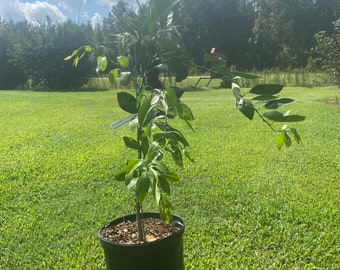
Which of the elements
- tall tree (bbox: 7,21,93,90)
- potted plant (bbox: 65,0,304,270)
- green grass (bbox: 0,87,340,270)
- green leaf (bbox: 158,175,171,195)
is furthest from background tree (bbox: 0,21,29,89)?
green leaf (bbox: 158,175,171,195)

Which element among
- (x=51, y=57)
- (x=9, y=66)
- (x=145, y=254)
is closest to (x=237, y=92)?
(x=145, y=254)

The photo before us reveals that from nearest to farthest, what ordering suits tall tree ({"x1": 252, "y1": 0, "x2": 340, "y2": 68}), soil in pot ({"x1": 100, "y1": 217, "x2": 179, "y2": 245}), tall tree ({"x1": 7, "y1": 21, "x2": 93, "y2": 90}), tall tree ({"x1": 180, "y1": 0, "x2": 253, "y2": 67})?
soil in pot ({"x1": 100, "y1": 217, "x2": 179, "y2": 245})
tall tree ({"x1": 7, "y1": 21, "x2": 93, "y2": 90})
tall tree ({"x1": 252, "y1": 0, "x2": 340, "y2": 68})
tall tree ({"x1": 180, "y1": 0, "x2": 253, "y2": 67})

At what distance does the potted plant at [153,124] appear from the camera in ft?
2.69

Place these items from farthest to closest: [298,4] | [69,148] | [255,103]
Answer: [298,4] → [69,148] → [255,103]

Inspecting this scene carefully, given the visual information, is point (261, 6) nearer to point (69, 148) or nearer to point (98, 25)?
point (98, 25)

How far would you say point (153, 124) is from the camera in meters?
1.07

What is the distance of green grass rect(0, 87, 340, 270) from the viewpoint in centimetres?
207

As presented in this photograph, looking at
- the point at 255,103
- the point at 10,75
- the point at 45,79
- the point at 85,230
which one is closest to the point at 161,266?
the point at 255,103

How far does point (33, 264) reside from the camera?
2029 mm

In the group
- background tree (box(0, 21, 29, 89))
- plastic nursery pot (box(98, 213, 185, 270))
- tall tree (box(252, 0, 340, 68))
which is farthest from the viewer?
tall tree (box(252, 0, 340, 68))

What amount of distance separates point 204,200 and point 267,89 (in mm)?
2031

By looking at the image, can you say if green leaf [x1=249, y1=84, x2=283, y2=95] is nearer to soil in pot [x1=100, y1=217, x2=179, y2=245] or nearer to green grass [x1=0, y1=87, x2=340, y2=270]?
soil in pot [x1=100, y1=217, x2=179, y2=245]

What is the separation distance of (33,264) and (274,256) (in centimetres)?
136

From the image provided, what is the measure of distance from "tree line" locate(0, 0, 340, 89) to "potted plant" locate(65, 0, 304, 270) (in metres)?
16.3
